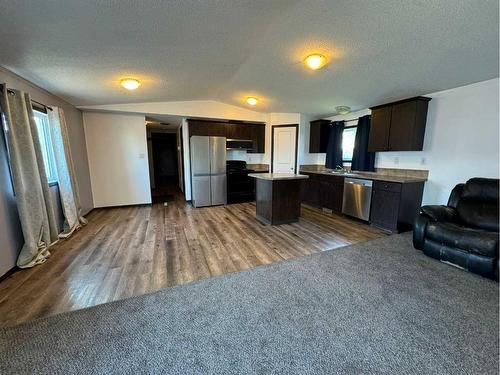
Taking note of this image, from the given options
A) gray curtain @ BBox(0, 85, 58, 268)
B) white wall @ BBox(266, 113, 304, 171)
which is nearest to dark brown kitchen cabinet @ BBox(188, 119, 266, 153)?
white wall @ BBox(266, 113, 304, 171)

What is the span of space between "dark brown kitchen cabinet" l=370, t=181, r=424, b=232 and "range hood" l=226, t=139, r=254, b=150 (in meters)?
3.32

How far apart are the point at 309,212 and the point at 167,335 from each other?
151 inches

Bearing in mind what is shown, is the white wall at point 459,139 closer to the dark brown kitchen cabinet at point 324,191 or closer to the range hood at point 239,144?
the dark brown kitchen cabinet at point 324,191

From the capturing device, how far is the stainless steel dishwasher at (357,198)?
3.85 meters

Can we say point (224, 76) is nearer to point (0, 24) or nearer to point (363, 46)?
point (363, 46)

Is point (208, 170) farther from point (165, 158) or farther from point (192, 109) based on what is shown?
point (165, 158)

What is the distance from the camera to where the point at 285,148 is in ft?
19.2

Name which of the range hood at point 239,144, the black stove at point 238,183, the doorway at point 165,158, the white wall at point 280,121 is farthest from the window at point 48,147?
the doorway at point 165,158

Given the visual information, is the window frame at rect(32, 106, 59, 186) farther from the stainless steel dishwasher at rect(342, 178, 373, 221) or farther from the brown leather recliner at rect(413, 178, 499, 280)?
the brown leather recliner at rect(413, 178, 499, 280)

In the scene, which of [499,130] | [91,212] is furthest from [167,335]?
[499,130]

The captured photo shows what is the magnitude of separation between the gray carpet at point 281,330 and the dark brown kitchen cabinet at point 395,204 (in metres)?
1.33

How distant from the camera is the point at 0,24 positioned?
1.60 meters

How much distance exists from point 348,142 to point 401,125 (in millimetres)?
1482

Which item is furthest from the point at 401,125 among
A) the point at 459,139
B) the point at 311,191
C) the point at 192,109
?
the point at 192,109
